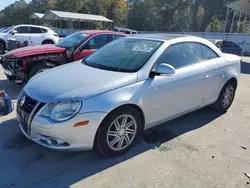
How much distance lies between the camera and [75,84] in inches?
127

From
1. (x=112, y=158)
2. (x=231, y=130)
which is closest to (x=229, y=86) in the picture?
(x=231, y=130)

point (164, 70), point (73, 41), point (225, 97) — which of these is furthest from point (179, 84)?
point (73, 41)

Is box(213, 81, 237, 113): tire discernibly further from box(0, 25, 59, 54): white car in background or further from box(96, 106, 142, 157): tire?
box(0, 25, 59, 54): white car in background

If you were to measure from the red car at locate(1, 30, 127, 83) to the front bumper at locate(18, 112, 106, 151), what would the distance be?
11.7 feet

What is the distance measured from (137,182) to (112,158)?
1.92 ft

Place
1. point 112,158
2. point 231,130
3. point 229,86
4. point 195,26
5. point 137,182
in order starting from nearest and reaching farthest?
1. point 137,182
2. point 112,158
3. point 231,130
4. point 229,86
5. point 195,26

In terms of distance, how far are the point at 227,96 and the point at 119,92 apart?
2965mm

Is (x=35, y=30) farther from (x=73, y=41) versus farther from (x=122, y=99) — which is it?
(x=122, y=99)

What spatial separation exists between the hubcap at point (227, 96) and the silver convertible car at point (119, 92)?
1.23 feet

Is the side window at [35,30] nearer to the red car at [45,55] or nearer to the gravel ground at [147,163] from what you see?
the red car at [45,55]

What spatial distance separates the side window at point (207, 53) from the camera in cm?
455

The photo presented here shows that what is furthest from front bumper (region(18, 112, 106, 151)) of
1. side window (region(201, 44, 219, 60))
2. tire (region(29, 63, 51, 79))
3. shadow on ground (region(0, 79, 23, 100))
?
tire (region(29, 63, 51, 79))

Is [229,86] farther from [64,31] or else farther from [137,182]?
[64,31]

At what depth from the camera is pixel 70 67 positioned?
13.4 feet
